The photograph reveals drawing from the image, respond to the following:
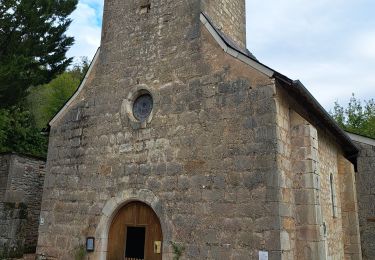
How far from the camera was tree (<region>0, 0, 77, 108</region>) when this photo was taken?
1248 cm

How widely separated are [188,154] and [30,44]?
9.58m

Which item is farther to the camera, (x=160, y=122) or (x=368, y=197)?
(x=368, y=197)

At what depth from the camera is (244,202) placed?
249 inches

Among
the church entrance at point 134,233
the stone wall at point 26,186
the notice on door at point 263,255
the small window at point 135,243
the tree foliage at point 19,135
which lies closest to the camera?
the notice on door at point 263,255

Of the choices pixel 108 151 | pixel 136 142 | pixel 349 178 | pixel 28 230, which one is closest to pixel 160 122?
pixel 136 142

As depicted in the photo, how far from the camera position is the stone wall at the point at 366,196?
11023mm

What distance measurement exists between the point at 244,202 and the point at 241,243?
2.22ft

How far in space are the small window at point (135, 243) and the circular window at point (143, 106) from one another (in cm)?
234

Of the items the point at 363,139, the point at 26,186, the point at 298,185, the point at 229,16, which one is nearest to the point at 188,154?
the point at 298,185

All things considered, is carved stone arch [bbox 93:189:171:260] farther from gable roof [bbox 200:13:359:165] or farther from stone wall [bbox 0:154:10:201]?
stone wall [bbox 0:154:10:201]

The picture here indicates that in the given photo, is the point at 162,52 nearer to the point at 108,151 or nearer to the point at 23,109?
the point at 108,151

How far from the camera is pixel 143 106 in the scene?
8.30 metres

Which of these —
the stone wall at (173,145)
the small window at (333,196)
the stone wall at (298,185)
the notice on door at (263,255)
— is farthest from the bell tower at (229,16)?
the notice on door at (263,255)

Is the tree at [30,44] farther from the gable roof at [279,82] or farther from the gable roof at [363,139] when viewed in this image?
the gable roof at [363,139]
